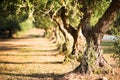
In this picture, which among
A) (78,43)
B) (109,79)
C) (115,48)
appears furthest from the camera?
(78,43)

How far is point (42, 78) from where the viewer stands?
16.9 m

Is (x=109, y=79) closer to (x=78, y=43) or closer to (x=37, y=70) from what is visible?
(x=37, y=70)

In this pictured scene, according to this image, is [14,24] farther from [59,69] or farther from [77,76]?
[77,76]

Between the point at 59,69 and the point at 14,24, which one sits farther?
the point at 14,24

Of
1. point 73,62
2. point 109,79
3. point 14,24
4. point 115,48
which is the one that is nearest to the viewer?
point 109,79

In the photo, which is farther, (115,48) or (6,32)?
(6,32)

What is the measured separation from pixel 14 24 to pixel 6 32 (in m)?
2.91

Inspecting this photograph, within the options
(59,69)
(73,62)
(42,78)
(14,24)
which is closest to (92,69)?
(42,78)

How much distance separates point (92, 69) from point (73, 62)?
22.6 ft

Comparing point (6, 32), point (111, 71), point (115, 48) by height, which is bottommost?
point (6, 32)

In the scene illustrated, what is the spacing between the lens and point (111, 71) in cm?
1644

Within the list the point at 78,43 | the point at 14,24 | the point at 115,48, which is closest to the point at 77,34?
the point at 78,43

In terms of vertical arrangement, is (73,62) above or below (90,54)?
below

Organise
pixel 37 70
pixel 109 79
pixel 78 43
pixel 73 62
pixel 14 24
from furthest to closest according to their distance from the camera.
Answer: pixel 14 24
pixel 78 43
pixel 73 62
pixel 37 70
pixel 109 79
